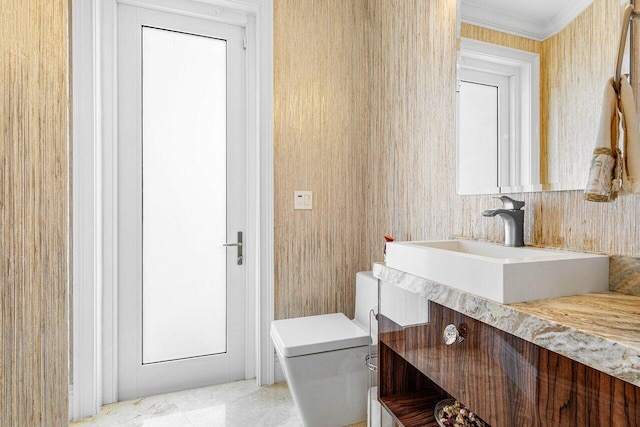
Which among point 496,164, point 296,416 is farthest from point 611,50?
point 296,416

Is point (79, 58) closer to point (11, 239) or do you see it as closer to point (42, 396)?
point (11, 239)

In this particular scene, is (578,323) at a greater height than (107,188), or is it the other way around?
(107,188)

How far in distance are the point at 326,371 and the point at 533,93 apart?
1357 mm

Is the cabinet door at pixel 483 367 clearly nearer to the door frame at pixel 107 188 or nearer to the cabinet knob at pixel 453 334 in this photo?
the cabinet knob at pixel 453 334

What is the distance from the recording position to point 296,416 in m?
1.80

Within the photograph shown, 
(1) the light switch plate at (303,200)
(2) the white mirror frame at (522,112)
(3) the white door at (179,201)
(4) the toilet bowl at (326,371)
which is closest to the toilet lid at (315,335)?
(4) the toilet bowl at (326,371)

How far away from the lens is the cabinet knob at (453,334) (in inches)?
33.0

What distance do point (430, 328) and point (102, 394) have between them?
1851 millimetres

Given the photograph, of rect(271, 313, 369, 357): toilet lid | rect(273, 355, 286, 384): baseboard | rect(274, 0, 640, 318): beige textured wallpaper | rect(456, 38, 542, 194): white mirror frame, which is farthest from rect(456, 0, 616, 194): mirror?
rect(273, 355, 286, 384): baseboard

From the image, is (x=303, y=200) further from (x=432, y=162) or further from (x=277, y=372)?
(x=277, y=372)

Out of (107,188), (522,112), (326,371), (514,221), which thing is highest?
(522,112)

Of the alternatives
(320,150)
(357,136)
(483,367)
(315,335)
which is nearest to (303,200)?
(320,150)

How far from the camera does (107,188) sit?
6.20ft

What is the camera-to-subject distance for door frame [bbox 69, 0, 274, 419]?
1.76m
